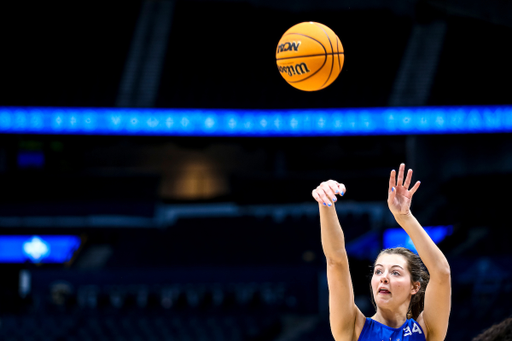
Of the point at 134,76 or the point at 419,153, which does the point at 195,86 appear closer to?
the point at 134,76

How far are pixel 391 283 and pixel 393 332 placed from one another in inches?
8.2

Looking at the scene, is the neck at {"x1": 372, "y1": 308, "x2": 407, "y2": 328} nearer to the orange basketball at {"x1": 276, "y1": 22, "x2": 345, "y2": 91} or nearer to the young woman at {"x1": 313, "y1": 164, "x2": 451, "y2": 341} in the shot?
the young woman at {"x1": 313, "y1": 164, "x2": 451, "y2": 341}

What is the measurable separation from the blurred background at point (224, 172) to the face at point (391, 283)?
9.09 metres

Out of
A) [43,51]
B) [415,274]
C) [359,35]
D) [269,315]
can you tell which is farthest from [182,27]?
[415,274]

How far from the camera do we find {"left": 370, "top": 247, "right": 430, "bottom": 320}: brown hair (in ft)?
8.89

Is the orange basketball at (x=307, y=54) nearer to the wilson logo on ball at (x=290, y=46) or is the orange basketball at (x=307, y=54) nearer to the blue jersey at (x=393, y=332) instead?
the wilson logo on ball at (x=290, y=46)

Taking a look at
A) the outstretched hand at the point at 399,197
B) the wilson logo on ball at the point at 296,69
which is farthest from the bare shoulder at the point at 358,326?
the wilson logo on ball at the point at 296,69

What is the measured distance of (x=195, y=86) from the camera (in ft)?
56.5

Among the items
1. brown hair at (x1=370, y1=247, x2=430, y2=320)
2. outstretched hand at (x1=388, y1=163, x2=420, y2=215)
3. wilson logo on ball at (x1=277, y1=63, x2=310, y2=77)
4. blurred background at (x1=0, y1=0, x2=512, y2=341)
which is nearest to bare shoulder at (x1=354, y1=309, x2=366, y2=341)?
brown hair at (x1=370, y1=247, x2=430, y2=320)

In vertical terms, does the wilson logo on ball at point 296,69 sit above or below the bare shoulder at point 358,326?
above

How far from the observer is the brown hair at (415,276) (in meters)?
2.71

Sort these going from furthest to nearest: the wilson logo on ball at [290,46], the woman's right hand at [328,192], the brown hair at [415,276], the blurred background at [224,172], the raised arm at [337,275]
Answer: the blurred background at [224,172] < the wilson logo on ball at [290,46] < the brown hair at [415,276] < the raised arm at [337,275] < the woman's right hand at [328,192]

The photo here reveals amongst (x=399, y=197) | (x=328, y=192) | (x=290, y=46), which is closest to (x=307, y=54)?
(x=290, y=46)

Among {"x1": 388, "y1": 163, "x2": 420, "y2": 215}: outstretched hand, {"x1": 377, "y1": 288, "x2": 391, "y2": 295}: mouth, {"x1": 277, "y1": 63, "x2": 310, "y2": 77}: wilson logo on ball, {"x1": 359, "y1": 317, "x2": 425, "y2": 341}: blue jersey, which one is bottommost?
{"x1": 359, "y1": 317, "x2": 425, "y2": 341}: blue jersey
